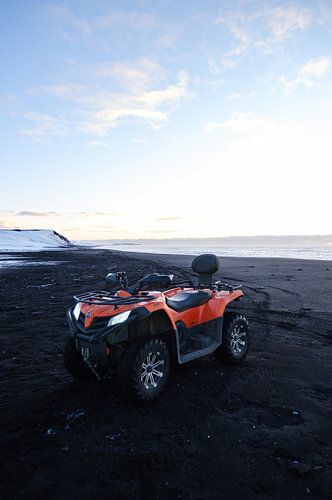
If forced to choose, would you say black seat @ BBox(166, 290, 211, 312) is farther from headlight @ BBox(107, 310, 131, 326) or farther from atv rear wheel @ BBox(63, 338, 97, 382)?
atv rear wheel @ BBox(63, 338, 97, 382)

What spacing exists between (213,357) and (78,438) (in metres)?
2.75

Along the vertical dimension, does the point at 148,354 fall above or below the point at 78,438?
above

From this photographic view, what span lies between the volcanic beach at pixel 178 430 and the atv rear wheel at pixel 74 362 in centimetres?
19

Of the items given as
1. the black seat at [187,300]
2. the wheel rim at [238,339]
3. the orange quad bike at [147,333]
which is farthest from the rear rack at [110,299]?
the wheel rim at [238,339]

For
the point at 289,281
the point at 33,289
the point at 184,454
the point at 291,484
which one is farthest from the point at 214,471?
the point at 289,281

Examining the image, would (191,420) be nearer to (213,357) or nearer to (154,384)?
(154,384)

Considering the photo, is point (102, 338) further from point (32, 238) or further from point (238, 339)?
point (32, 238)

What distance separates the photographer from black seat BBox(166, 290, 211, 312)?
176 inches

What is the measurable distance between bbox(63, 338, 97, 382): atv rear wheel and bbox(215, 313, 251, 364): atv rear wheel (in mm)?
1851

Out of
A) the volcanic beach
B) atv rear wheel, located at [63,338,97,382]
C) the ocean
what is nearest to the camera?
the volcanic beach

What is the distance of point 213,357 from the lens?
18.2ft

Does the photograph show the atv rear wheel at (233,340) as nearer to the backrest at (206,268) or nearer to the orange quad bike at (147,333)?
the orange quad bike at (147,333)

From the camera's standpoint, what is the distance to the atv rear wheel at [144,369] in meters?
3.69

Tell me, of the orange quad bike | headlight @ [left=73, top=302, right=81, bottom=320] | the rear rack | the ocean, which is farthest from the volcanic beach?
the ocean
